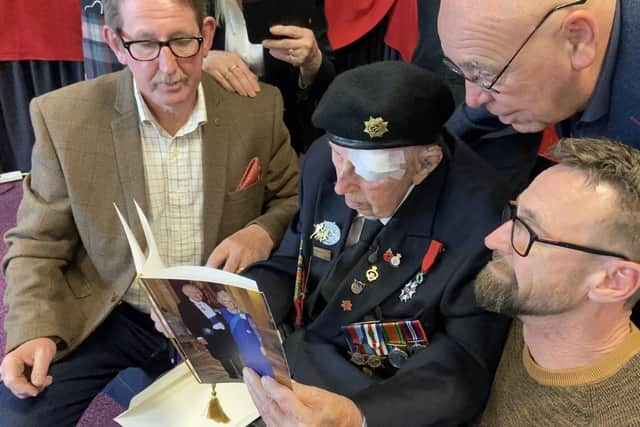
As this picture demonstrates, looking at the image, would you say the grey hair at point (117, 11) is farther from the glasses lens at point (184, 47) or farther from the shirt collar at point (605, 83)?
the shirt collar at point (605, 83)

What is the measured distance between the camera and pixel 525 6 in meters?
1.22

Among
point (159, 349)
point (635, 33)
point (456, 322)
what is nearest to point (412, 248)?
point (456, 322)

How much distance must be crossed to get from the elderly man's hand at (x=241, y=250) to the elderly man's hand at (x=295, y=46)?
53cm

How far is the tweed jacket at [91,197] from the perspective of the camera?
5.58ft

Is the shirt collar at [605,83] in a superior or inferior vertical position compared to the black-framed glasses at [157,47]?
superior

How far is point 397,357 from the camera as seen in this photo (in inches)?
59.9

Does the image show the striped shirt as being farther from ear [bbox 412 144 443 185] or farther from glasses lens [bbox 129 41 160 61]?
ear [bbox 412 144 443 185]

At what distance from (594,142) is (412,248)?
468mm

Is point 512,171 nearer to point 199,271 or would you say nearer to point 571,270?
point 571,270

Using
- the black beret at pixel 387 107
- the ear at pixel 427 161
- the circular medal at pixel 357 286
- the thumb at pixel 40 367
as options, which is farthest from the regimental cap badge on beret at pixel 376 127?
the thumb at pixel 40 367

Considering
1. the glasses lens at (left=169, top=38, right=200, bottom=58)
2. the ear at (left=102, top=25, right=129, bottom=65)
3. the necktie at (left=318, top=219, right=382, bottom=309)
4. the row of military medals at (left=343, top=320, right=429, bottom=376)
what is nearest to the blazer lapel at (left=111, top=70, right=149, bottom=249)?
the ear at (left=102, top=25, right=129, bottom=65)

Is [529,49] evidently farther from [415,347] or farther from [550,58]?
[415,347]

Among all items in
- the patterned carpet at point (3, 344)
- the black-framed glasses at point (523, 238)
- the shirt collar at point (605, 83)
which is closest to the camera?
the black-framed glasses at point (523, 238)

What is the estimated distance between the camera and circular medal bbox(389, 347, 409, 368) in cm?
151
